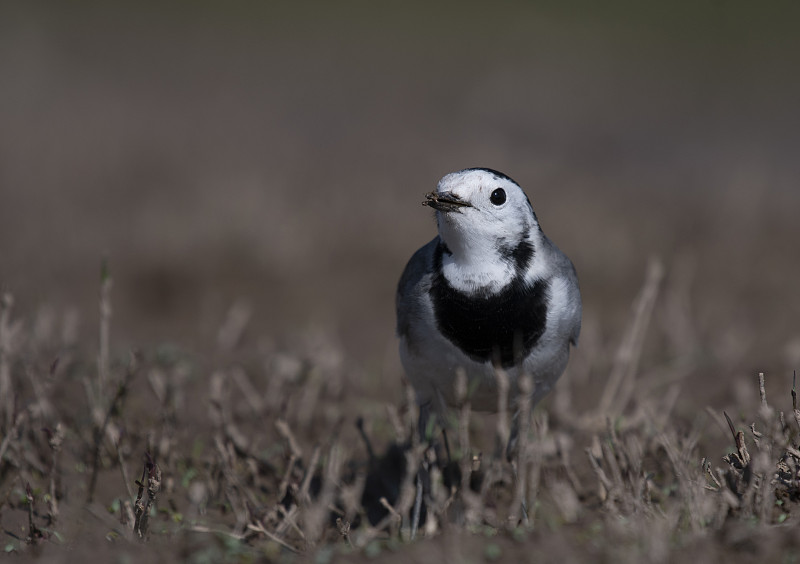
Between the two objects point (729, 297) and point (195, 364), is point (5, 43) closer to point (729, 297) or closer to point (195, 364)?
point (195, 364)

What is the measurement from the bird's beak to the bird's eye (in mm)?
115

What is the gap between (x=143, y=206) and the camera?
30.5 ft

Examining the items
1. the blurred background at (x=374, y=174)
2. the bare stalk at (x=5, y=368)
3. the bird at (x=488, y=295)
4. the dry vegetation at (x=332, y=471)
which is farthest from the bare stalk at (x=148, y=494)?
the blurred background at (x=374, y=174)

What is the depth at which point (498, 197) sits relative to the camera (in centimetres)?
391

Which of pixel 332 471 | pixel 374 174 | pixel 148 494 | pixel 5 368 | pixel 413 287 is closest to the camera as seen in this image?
pixel 148 494

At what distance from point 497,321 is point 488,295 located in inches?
4.5

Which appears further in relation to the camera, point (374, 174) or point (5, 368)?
point (374, 174)

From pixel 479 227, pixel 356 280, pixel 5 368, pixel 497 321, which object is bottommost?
pixel 356 280

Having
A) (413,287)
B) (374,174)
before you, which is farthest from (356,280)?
(413,287)

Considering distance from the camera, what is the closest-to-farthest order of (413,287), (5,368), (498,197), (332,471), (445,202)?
(445,202)
(498,197)
(332,471)
(413,287)
(5,368)

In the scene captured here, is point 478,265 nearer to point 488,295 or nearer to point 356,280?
point 488,295

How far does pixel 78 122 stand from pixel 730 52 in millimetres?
11713

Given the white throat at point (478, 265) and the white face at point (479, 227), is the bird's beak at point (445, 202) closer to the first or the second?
the white face at point (479, 227)

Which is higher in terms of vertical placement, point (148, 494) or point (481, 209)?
point (481, 209)
